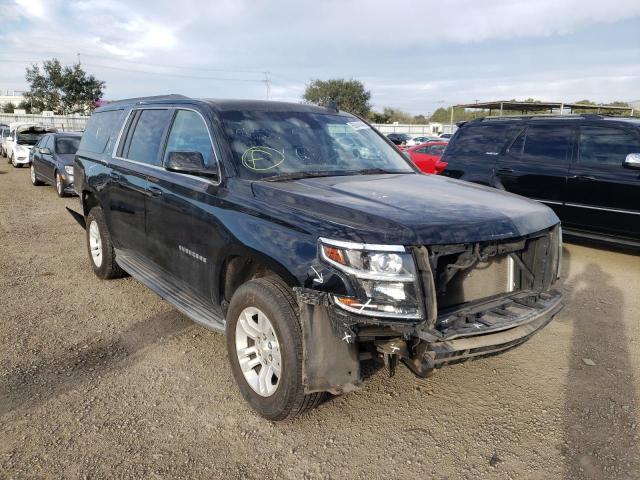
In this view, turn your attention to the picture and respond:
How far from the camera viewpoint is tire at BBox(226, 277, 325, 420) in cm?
272

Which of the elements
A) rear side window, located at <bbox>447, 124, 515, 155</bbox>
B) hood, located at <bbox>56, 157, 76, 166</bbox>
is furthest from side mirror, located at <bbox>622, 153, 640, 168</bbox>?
hood, located at <bbox>56, 157, 76, 166</bbox>

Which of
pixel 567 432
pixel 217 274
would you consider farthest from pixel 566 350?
pixel 217 274

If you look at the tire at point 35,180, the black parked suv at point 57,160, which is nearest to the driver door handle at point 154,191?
the black parked suv at point 57,160

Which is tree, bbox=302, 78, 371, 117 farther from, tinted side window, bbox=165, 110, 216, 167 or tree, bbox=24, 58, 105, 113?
tinted side window, bbox=165, 110, 216, 167

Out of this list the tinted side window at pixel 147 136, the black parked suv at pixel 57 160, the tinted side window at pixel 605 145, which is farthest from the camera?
the black parked suv at pixel 57 160

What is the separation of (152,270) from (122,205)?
79 centimetres

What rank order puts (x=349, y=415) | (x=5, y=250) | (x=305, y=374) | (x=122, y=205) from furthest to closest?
(x=5, y=250) → (x=122, y=205) → (x=349, y=415) → (x=305, y=374)

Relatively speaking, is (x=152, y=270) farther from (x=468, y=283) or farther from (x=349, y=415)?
(x=468, y=283)

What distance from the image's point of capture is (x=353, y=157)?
159 inches

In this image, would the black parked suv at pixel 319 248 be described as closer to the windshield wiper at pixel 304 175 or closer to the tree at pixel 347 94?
the windshield wiper at pixel 304 175

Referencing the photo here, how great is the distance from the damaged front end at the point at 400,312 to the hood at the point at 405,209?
0.24 feet

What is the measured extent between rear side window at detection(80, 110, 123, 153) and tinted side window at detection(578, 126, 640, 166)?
5.81 meters

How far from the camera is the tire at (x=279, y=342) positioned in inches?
107

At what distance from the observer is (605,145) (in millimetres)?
6660
